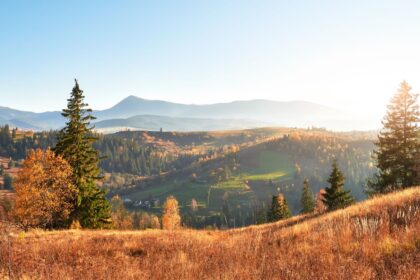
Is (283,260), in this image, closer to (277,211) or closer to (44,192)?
(44,192)

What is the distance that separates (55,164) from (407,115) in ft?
151

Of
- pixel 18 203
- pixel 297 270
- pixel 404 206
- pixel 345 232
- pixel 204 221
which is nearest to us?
pixel 297 270

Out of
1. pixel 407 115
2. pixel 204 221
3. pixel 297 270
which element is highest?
pixel 407 115

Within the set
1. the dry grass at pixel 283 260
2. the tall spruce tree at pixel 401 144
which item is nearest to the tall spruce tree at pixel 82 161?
the dry grass at pixel 283 260

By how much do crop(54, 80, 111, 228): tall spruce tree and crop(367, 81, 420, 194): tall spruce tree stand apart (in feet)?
121

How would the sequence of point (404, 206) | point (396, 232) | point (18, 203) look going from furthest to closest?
point (18, 203)
point (404, 206)
point (396, 232)

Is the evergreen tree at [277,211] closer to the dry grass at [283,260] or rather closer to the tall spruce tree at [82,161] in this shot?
the tall spruce tree at [82,161]

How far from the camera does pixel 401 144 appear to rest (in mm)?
41312

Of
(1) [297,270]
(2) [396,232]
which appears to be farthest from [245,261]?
(2) [396,232]

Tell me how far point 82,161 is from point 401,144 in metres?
41.7

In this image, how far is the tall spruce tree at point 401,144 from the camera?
40.4 m

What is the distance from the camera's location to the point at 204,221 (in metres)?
196

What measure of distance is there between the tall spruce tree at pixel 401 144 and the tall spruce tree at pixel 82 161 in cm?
3677

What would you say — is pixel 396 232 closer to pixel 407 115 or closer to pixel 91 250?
pixel 91 250
